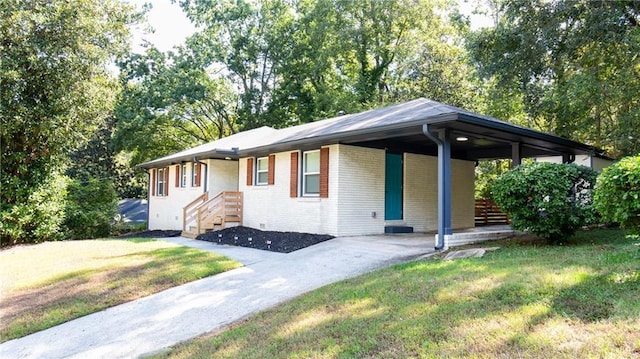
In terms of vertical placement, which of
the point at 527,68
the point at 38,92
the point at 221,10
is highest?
the point at 221,10

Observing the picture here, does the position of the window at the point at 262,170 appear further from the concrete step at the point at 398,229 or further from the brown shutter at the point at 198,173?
the concrete step at the point at 398,229

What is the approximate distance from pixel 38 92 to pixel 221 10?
60.5ft

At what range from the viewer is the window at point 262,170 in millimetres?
13881

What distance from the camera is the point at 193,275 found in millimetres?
7562

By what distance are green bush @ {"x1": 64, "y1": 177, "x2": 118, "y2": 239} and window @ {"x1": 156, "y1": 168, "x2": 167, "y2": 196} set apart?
2.09 meters

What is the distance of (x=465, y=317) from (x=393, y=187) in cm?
850

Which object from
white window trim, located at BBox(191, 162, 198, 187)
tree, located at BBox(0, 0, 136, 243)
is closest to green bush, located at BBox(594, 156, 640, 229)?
tree, located at BBox(0, 0, 136, 243)

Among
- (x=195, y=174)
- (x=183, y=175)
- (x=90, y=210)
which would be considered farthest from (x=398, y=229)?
(x=90, y=210)

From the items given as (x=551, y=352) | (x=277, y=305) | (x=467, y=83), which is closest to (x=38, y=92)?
(x=277, y=305)

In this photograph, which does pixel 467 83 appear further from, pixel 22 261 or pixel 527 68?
pixel 22 261

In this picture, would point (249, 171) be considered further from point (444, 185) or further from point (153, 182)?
point (153, 182)

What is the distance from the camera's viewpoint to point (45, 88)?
12555mm

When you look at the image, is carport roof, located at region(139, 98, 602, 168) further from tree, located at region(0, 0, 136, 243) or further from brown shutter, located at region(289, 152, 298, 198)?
tree, located at region(0, 0, 136, 243)

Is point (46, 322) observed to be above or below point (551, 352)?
below
